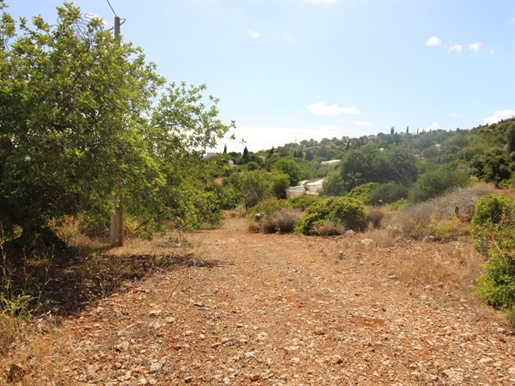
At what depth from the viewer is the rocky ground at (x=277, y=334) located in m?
3.15

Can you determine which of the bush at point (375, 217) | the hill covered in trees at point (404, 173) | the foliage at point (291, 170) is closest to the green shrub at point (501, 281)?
the bush at point (375, 217)

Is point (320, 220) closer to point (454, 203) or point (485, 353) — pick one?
point (454, 203)

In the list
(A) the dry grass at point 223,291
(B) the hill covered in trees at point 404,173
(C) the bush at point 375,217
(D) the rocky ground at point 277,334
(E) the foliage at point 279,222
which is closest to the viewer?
(D) the rocky ground at point 277,334

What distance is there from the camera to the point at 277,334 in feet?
13.0

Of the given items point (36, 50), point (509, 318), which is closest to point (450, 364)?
point (509, 318)

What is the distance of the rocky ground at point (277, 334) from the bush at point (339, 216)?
650 centimetres

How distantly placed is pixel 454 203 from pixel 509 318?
8.65m

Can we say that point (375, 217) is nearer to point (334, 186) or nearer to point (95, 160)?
point (95, 160)

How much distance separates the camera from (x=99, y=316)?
4.41 m

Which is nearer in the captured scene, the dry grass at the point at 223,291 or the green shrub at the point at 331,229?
the dry grass at the point at 223,291

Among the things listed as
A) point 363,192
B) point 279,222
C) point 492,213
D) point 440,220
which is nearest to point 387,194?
point 363,192

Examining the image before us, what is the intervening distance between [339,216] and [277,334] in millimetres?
9811

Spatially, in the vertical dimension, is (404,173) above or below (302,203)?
above

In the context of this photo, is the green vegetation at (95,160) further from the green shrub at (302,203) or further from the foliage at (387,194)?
the foliage at (387,194)
